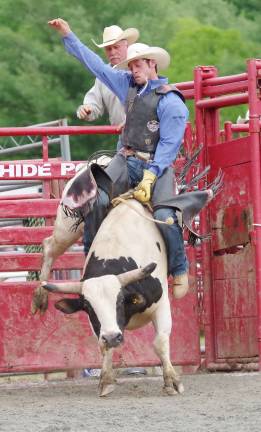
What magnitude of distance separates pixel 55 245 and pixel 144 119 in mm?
1173

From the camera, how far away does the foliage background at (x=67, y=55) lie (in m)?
44.5

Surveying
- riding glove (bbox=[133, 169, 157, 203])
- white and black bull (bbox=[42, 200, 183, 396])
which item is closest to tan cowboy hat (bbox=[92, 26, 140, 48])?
riding glove (bbox=[133, 169, 157, 203])

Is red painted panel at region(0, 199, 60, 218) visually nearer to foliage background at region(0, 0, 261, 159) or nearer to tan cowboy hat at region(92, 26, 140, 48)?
tan cowboy hat at region(92, 26, 140, 48)

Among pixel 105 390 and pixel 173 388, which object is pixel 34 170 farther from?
pixel 173 388

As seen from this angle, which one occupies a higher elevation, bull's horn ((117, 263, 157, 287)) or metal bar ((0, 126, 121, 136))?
metal bar ((0, 126, 121, 136))

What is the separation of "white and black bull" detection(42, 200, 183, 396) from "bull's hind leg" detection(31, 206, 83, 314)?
69cm

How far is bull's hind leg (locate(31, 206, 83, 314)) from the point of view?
10.4m

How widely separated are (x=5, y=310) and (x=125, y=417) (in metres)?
2.90

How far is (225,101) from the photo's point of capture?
36.2 ft

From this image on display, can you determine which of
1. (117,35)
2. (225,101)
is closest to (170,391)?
(225,101)

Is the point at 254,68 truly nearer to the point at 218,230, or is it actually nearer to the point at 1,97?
the point at 218,230

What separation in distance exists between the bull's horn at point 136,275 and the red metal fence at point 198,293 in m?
1.79

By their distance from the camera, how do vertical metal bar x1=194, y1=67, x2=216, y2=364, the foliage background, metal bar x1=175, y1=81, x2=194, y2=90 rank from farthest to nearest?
the foliage background → metal bar x1=175, y1=81, x2=194, y2=90 → vertical metal bar x1=194, y1=67, x2=216, y2=364

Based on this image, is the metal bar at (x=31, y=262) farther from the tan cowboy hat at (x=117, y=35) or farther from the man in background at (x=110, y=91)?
the tan cowboy hat at (x=117, y=35)
